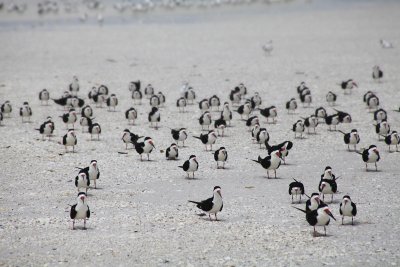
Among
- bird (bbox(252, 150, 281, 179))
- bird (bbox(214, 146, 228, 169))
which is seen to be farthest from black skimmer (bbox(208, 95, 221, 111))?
bird (bbox(252, 150, 281, 179))

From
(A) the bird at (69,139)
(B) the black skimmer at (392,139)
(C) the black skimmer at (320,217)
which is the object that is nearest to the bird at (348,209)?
(C) the black skimmer at (320,217)

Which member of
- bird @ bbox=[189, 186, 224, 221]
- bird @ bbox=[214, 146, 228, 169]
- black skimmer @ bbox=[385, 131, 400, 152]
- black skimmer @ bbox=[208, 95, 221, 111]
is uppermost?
black skimmer @ bbox=[208, 95, 221, 111]

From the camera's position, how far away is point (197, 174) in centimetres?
1852

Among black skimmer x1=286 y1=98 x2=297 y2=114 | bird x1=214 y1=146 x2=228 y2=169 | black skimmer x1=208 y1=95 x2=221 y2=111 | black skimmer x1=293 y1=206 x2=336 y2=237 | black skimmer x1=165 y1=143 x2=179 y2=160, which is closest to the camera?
black skimmer x1=293 y1=206 x2=336 y2=237

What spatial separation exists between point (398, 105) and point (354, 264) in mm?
14837

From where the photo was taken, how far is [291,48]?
4125cm

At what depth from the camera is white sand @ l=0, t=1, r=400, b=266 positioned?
1306 centimetres

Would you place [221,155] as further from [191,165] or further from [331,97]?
[331,97]

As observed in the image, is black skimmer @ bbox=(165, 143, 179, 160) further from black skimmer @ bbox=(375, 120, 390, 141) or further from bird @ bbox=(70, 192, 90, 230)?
black skimmer @ bbox=(375, 120, 390, 141)

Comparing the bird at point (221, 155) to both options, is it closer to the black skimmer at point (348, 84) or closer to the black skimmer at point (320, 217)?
the black skimmer at point (320, 217)

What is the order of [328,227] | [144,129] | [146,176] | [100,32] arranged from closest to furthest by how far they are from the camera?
[328,227] → [146,176] → [144,129] → [100,32]

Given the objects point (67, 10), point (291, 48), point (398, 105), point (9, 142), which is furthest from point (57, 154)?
point (67, 10)

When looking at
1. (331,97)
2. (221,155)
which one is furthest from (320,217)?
(331,97)

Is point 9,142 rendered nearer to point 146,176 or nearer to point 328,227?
point 146,176
